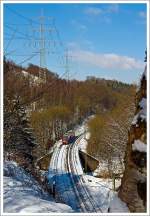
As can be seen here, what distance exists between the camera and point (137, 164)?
376 centimetres

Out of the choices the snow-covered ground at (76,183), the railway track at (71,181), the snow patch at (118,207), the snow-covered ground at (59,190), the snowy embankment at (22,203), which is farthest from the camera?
the snow-covered ground at (76,183)

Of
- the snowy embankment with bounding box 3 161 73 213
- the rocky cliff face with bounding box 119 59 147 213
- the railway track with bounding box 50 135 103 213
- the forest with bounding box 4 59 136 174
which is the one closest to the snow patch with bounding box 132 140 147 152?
the rocky cliff face with bounding box 119 59 147 213

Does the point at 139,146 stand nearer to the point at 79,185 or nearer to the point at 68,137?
the point at 79,185

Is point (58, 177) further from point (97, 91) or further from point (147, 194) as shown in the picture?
point (147, 194)

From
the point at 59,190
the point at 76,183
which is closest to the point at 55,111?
the point at 76,183

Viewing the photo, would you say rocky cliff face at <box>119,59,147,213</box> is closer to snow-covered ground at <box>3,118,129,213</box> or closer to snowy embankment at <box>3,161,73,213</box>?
snow-covered ground at <box>3,118,129,213</box>

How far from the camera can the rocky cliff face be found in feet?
12.1

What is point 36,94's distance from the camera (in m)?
5.30

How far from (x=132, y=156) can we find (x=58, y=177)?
663 inches

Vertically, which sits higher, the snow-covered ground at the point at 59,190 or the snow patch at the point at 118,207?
the snow patch at the point at 118,207

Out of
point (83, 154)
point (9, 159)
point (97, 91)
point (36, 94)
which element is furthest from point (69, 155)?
point (36, 94)

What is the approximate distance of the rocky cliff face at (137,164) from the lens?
3699 millimetres

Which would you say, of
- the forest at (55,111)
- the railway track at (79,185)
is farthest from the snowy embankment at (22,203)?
the railway track at (79,185)

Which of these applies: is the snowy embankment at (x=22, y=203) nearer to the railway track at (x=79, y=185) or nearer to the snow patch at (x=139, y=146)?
the snow patch at (x=139, y=146)
